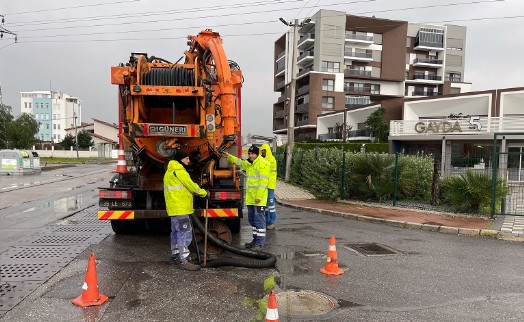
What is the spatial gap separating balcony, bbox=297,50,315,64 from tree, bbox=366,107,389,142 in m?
24.2

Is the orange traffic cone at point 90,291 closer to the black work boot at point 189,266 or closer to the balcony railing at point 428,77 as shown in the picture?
the black work boot at point 189,266

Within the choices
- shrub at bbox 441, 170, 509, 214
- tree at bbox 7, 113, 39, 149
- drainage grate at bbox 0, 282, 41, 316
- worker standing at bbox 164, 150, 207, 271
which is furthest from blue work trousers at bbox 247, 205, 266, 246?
tree at bbox 7, 113, 39, 149

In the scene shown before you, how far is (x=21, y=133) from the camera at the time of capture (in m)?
50.8

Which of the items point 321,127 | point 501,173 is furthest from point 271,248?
point 321,127

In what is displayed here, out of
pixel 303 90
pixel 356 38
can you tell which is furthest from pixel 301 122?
pixel 356 38

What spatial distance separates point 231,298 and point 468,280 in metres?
3.48

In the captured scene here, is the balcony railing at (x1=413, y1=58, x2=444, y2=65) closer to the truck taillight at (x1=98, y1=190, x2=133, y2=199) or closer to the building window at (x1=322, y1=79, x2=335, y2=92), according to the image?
A: the building window at (x1=322, y1=79, x2=335, y2=92)

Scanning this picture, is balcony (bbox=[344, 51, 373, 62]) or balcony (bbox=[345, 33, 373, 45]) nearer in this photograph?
balcony (bbox=[345, 33, 373, 45])

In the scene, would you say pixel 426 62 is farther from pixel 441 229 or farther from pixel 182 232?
pixel 182 232

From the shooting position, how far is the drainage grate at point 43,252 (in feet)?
21.3

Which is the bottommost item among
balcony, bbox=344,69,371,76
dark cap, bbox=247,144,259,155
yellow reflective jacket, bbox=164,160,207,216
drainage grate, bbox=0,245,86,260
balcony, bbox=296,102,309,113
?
drainage grate, bbox=0,245,86,260

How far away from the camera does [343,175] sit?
1349cm

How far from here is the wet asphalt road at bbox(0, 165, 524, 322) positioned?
444cm

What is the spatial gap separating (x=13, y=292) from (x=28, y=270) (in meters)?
0.93
